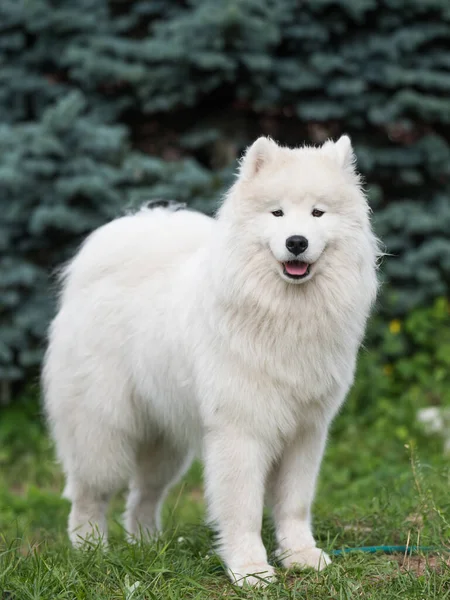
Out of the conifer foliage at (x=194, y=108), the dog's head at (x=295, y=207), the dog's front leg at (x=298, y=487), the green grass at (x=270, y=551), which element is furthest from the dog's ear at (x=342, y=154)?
the conifer foliage at (x=194, y=108)

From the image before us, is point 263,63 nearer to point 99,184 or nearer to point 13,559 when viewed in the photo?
point 99,184

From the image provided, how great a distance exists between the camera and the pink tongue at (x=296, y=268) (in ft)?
11.1

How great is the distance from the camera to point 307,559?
3578 millimetres

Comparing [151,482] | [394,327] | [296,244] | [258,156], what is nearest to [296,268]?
[296,244]

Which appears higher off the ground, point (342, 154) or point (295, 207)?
point (342, 154)

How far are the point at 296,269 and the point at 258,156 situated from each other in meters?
0.52

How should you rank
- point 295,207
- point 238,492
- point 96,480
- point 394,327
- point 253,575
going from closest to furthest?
1. point 253,575
2. point 295,207
3. point 238,492
4. point 96,480
5. point 394,327

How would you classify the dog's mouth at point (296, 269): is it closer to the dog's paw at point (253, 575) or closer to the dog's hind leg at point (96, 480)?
the dog's paw at point (253, 575)

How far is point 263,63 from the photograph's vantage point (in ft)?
22.1

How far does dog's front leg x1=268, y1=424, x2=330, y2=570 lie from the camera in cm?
371

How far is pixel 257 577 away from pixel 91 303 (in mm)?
1625

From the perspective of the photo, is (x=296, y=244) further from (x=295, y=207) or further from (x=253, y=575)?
(x=253, y=575)

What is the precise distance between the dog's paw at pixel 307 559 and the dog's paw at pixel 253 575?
133 millimetres

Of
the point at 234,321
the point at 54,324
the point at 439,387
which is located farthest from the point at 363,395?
the point at 234,321
